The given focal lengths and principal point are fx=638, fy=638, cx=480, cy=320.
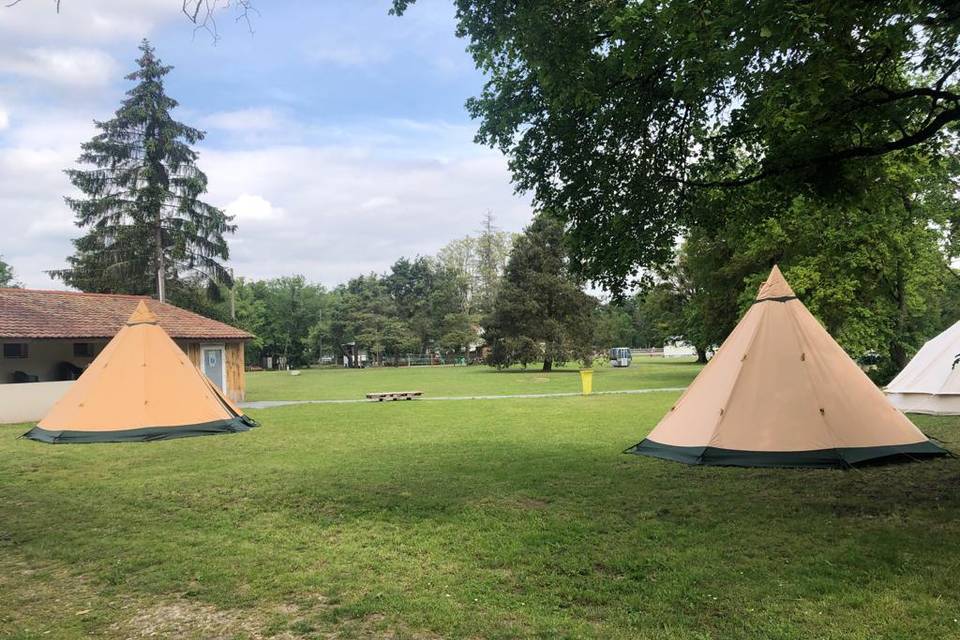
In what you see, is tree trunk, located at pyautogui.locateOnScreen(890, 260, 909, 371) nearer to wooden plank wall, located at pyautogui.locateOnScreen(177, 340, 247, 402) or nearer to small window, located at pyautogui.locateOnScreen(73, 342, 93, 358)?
wooden plank wall, located at pyautogui.locateOnScreen(177, 340, 247, 402)

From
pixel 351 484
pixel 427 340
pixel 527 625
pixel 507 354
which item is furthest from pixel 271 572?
pixel 427 340

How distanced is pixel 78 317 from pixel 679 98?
19317 millimetres

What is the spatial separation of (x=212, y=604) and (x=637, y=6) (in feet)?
18.7

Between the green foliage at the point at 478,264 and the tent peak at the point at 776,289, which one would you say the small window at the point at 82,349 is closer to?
the tent peak at the point at 776,289

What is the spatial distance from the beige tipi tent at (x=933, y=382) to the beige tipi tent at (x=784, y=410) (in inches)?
233

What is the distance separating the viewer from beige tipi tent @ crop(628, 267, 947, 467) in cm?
822

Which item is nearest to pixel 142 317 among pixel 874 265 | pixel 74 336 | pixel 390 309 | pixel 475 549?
pixel 74 336

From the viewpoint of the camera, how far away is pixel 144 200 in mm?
32688

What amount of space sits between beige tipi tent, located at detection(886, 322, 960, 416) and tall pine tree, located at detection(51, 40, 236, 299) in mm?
A: 31478

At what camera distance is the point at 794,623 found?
3721mm

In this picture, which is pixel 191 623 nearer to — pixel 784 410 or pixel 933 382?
pixel 784 410

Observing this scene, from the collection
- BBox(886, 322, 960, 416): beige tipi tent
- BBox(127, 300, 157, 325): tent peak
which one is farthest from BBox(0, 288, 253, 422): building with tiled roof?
BBox(886, 322, 960, 416): beige tipi tent

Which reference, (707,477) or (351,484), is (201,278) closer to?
(351,484)

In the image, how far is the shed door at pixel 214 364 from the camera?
2195 centimetres
